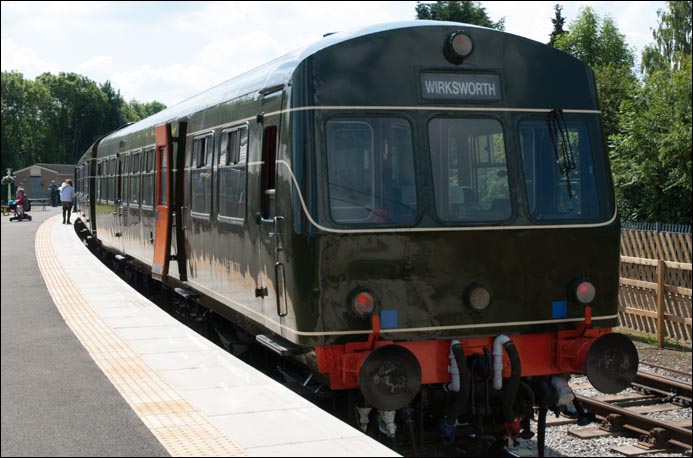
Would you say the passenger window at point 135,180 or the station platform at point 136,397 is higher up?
the passenger window at point 135,180

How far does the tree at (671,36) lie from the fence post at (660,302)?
→ 3744 cm

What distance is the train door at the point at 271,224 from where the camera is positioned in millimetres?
6848

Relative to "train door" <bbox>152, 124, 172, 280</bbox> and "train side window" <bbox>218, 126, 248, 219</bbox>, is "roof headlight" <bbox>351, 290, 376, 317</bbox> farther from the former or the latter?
"train door" <bbox>152, 124, 172, 280</bbox>

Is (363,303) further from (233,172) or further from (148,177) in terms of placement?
(148,177)

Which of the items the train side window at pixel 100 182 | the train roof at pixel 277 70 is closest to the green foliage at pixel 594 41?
the train side window at pixel 100 182

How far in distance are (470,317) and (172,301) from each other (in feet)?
25.1

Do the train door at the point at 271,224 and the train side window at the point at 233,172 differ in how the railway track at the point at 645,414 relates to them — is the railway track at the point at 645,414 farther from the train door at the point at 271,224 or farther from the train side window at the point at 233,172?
the train side window at the point at 233,172

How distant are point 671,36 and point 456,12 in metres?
14.6

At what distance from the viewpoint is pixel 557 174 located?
7145 mm

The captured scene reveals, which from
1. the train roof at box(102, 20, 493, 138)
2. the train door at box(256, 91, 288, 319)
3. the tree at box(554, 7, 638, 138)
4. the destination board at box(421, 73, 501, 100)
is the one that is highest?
the tree at box(554, 7, 638, 138)

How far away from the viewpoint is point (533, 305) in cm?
698

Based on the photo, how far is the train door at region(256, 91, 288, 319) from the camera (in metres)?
6.85

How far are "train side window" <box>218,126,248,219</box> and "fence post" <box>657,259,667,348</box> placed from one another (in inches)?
330

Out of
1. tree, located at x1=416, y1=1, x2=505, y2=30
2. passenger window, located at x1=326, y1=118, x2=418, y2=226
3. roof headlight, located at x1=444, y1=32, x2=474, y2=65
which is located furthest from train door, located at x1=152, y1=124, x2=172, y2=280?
tree, located at x1=416, y1=1, x2=505, y2=30
